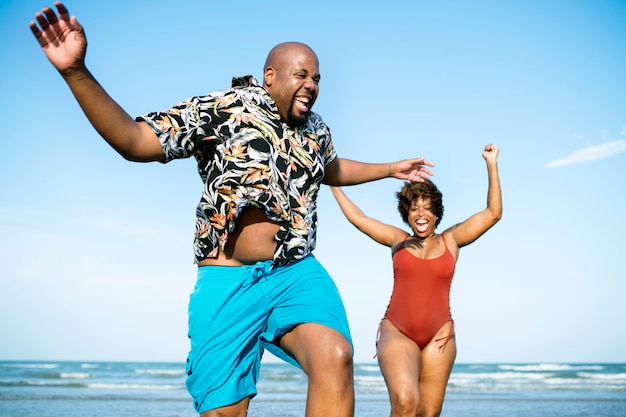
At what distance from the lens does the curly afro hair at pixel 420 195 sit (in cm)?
601

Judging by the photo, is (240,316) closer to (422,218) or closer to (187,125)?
(187,125)

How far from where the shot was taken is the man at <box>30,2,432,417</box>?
10.7 ft

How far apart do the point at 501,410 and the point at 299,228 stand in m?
9.89

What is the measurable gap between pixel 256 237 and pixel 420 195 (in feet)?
9.18

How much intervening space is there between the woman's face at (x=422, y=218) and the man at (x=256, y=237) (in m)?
2.44

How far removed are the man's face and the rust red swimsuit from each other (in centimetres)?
252

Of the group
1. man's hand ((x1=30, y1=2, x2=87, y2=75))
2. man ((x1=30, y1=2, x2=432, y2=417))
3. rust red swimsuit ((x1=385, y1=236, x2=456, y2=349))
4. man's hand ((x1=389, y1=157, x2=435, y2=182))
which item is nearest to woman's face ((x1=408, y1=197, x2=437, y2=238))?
rust red swimsuit ((x1=385, y1=236, x2=456, y2=349))

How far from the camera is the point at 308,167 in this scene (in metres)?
3.55

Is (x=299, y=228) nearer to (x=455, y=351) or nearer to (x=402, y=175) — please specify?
(x=402, y=175)

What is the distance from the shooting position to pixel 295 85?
139 inches

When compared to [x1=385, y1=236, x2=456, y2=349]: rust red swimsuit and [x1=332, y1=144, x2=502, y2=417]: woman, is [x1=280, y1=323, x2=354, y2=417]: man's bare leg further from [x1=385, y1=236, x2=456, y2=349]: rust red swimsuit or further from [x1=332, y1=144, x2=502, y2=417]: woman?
[x1=385, y1=236, x2=456, y2=349]: rust red swimsuit

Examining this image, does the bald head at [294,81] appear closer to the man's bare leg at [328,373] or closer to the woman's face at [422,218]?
the man's bare leg at [328,373]

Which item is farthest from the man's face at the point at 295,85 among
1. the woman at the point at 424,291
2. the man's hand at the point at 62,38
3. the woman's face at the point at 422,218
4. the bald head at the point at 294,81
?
the woman's face at the point at 422,218

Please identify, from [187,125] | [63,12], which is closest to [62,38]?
[63,12]
